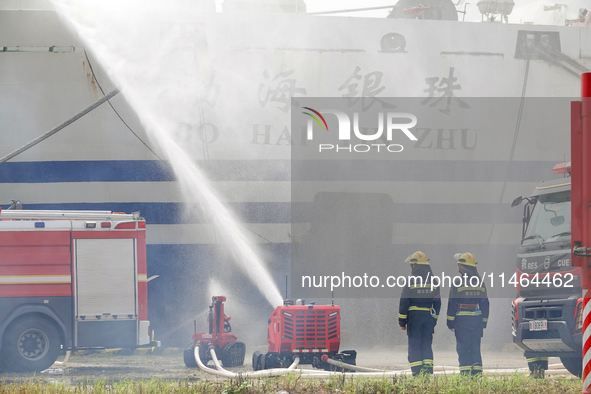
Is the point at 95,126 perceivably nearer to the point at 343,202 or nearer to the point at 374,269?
the point at 343,202

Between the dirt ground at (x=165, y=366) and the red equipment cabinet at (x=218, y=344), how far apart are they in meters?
0.16

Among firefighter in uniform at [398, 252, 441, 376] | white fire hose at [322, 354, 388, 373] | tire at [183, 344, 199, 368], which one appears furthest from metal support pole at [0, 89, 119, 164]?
firefighter in uniform at [398, 252, 441, 376]

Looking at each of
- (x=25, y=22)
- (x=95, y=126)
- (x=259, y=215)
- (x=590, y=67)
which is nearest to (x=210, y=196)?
(x=259, y=215)

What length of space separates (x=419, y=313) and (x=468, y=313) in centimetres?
63

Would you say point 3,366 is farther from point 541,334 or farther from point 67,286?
point 541,334

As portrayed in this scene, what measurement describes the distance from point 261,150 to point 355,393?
20.1 feet

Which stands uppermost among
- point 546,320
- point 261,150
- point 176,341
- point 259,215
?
point 261,150

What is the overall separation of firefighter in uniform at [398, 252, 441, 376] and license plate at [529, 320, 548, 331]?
138 cm

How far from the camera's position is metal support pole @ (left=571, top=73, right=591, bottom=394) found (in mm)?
4523

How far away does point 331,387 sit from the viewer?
21.3ft

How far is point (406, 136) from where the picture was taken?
11711 millimetres

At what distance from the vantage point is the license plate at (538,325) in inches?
293

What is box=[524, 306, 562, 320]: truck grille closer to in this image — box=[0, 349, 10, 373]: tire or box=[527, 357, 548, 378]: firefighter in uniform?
box=[527, 357, 548, 378]: firefighter in uniform

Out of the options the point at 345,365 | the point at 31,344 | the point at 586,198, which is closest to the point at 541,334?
the point at 345,365
